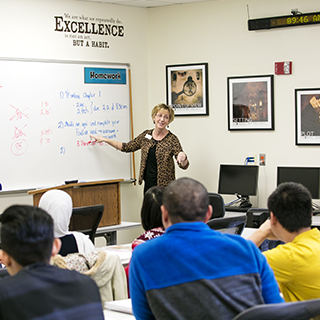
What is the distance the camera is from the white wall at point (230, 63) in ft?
16.5

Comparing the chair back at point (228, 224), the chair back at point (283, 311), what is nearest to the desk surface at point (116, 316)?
the chair back at point (283, 311)

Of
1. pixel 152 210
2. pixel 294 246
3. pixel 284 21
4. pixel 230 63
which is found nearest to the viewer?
pixel 294 246

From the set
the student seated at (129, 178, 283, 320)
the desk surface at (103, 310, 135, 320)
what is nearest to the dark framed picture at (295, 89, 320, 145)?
the desk surface at (103, 310, 135, 320)

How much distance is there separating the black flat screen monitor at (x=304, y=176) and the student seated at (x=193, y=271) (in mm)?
3484

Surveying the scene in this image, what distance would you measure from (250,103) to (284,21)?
94 cm

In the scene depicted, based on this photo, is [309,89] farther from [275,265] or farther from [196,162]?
[275,265]

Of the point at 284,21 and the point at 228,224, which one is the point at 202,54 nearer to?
the point at 284,21

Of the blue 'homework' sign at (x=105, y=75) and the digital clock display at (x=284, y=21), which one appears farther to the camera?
the blue 'homework' sign at (x=105, y=75)

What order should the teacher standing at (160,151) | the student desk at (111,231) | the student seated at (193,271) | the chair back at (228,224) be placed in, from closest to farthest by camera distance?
the student seated at (193,271) → the chair back at (228,224) → the student desk at (111,231) → the teacher standing at (160,151)

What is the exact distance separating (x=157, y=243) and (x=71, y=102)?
153 inches

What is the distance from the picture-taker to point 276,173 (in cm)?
518

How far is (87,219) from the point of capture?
3727 millimetres

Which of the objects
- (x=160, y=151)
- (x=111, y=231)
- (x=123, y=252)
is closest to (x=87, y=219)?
(x=111, y=231)

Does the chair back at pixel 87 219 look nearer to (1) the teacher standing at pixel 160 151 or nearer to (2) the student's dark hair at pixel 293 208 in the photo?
(1) the teacher standing at pixel 160 151
